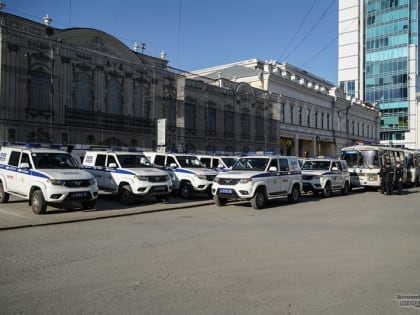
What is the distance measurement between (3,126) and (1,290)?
64.3ft

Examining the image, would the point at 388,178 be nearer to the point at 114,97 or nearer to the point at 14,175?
the point at 14,175

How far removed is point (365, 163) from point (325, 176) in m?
5.56

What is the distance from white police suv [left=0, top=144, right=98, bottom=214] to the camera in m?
12.2

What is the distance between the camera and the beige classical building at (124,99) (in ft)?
77.0

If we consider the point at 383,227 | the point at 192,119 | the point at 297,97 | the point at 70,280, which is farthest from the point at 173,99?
the point at 70,280

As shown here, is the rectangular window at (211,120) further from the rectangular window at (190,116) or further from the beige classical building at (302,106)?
the beige classical building at (302,106)

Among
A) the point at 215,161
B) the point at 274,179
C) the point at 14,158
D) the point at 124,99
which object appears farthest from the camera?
the point at 124,99

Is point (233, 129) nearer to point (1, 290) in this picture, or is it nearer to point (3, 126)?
point (3, 126)

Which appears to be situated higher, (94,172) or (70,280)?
(94,172)

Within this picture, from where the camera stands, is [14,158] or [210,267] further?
[14,158]

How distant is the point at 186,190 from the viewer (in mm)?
18047

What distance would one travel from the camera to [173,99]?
33656 mm

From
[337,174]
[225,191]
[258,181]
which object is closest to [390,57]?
[337,174]

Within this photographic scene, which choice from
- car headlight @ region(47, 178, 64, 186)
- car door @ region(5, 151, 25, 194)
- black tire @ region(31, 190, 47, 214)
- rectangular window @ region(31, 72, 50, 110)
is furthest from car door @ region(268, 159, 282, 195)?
rectangular window @ region(31, 72, 50, 110)
